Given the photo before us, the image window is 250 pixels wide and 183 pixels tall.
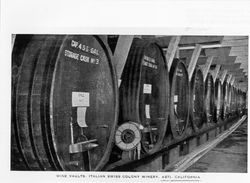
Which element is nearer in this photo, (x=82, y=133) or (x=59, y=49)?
(x=59, y=49)

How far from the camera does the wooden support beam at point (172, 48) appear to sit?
2032 millimetres

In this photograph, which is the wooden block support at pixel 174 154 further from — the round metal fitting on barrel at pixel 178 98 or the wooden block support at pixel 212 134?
the wooden block support at pixel 212 134

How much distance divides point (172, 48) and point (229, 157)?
0.69m

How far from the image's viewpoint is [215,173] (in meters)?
2.02

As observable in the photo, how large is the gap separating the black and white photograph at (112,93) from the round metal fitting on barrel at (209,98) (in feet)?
0.10

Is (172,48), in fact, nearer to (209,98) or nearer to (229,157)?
(209,98)

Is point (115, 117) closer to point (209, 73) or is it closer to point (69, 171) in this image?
point (69, 171)

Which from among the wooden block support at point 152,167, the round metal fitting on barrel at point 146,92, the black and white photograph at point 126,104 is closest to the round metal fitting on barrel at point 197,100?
the black and white photograph at point 126,104

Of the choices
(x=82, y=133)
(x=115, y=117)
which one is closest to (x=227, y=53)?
(x=115, y=117)

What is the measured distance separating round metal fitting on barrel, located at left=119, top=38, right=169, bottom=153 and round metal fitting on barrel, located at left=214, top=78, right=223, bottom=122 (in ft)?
1.08

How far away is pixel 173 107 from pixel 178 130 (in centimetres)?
22

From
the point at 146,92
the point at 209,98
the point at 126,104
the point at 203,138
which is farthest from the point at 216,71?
the point at 126,104

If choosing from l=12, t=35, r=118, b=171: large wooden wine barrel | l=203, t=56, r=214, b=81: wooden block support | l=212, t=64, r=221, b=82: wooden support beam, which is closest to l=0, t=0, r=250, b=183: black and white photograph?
l=12, t=35, r=118, b=171: large wooden wine barrel

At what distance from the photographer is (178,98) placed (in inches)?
89.4
